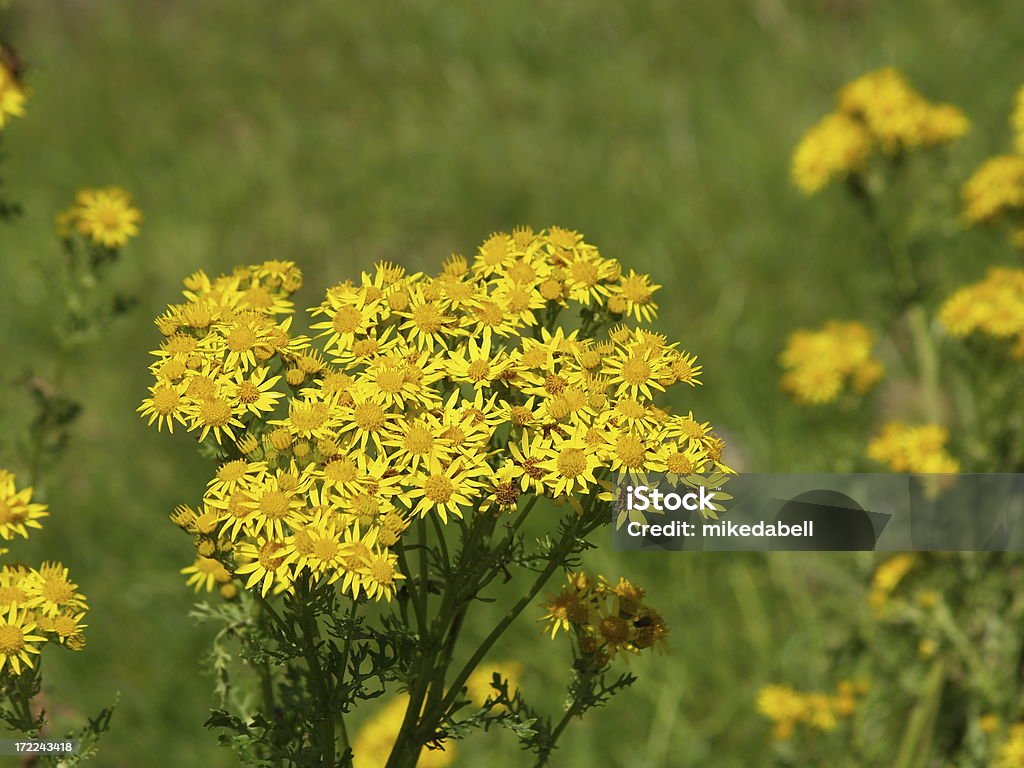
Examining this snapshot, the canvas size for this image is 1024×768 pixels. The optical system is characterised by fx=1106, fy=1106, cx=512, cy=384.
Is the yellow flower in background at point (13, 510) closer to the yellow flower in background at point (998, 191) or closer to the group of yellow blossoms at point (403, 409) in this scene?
the group of yellow blossoms at point (403, 409)

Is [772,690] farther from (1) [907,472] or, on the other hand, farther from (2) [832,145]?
(2) [832,145]

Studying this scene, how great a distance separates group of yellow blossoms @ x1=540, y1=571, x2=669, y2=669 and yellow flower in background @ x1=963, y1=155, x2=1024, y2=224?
2923 mm

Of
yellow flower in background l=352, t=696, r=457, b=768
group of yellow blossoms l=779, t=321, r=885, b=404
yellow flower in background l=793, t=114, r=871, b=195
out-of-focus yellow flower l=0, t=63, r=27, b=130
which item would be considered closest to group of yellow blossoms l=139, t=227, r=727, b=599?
out-of-focus yellow flower l=0, t=63, r=27, b=130

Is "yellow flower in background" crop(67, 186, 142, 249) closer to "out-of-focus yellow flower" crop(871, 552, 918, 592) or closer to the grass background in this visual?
the grass background

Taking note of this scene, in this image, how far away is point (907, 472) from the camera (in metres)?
4.05

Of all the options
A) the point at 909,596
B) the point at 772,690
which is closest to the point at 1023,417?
the point at 909,596

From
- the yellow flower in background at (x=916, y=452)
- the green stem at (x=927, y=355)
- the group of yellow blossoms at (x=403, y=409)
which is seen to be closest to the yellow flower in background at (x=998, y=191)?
the green stem at (x=927, y=355)

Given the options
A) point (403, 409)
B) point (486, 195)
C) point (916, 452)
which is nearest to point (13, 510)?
point (403, 409)

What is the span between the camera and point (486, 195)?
783 cm

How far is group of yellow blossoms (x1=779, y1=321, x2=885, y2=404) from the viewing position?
471cm

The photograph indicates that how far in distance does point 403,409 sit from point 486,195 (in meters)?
5.80

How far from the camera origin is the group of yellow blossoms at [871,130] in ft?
15.4

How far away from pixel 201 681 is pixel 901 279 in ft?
11.8

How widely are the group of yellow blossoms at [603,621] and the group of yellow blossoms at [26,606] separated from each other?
1.02 metres
